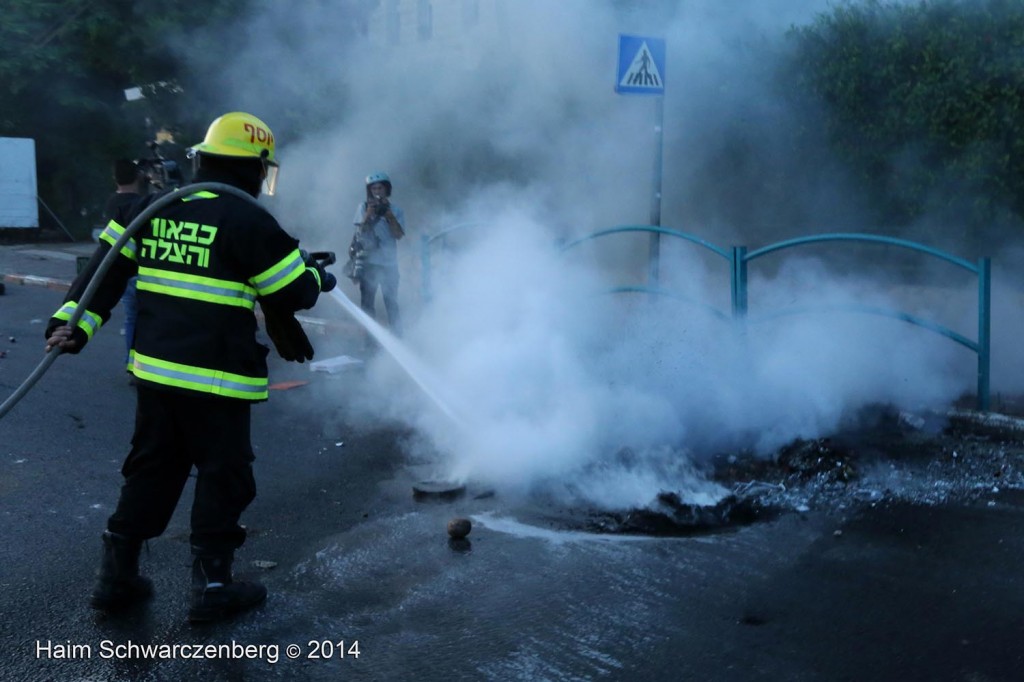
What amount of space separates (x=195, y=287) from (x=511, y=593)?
1.45 meters

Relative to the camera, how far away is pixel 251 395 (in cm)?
331

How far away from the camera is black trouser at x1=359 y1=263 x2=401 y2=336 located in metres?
8.29

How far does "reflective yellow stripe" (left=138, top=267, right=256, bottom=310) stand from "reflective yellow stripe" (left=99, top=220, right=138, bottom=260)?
11cm

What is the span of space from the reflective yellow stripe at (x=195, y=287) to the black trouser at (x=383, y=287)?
16.3 feet

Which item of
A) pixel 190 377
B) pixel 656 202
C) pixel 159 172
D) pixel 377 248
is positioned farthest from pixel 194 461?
pixel 377 248

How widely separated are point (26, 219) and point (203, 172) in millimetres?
15758

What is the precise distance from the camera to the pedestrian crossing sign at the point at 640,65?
6797 millimetres

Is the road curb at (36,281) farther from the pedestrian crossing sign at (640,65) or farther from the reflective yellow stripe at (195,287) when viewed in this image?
the reflective yellow stripe at (195,287)

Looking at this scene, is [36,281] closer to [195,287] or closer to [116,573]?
[116,573]

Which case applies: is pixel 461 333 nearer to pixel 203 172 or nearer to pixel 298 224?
pixel 203 172

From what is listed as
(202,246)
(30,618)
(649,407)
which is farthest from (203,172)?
(649,407)

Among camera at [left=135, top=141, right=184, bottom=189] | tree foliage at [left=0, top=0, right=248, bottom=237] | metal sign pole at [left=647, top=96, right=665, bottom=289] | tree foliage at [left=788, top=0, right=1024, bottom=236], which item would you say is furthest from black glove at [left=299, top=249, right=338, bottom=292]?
tree foliage at [left=0, top=0, right=248, bottom=237]

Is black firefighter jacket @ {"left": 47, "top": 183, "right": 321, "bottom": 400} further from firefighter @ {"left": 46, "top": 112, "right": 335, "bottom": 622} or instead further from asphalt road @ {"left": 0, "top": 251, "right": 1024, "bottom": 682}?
asphalt road @ {"left": 0, "top": 251, "right": 1024, "bottom": 682}

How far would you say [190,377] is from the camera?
321 centimetres
